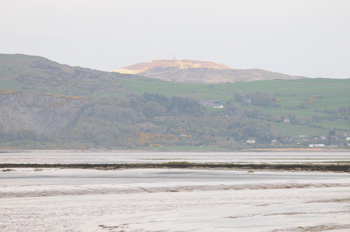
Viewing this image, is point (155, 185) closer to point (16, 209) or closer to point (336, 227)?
point (16, 209)

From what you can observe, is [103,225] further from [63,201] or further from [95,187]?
[95,187]

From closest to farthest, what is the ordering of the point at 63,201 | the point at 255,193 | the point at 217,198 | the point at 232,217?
1. the point at 232,217
2. the point at 63,201
3. the point at 217,198
4. the point at 255,193

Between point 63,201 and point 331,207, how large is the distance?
490 inches

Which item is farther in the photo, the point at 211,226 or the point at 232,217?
the point at 232,217

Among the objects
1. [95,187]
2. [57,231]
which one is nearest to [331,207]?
[57,231]

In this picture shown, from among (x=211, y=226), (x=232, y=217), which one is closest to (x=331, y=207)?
(x=232, y=217)

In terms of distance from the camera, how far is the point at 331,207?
88.3 ft

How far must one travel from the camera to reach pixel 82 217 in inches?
938

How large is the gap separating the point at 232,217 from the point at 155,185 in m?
15.4

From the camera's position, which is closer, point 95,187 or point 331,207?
point 331,207

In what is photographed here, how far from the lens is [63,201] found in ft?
97.6

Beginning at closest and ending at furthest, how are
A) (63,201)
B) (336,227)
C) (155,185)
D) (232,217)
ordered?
1. (336,227)
2. (232,217)
3. (63,201)
4. (155,185)

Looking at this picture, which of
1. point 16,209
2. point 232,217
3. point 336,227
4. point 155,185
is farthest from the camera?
point 155,185

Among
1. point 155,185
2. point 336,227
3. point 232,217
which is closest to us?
point 336,227
